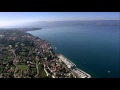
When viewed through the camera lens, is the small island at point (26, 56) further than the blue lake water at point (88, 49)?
No

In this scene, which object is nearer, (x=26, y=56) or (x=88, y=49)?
(x=26, y=56)

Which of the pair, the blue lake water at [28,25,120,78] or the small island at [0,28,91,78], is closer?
the small island at [0,28,91,78]
